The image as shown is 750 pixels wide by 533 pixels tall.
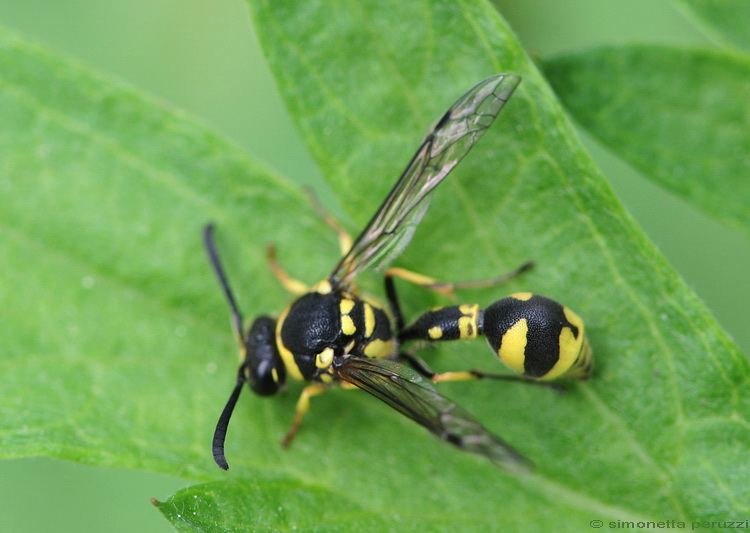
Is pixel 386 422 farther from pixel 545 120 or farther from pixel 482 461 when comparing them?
pixel 545 120

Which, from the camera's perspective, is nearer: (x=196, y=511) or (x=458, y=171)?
(x=196, y=511)

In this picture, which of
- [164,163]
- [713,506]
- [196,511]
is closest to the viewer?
[196,511]

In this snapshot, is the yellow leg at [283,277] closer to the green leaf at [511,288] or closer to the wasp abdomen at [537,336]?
the green leaf at [511,288]

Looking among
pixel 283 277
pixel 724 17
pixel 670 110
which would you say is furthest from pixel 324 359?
pixel 724 17

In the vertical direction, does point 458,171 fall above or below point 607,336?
above

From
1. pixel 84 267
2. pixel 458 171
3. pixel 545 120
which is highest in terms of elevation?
pixel 545 120

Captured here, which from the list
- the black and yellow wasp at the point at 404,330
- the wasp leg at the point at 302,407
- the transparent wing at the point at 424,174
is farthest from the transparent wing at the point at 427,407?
the transparent wing at the point at 424,174

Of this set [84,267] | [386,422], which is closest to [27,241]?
[84,267]

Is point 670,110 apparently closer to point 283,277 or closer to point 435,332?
point 435,332
